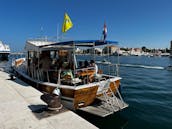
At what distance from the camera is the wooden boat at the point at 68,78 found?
6926 mm

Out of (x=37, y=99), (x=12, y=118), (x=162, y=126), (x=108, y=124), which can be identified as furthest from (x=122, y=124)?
(x=12, y=118)

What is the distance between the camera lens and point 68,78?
770 centimetres

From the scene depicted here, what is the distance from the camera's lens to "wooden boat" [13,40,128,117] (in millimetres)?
6926

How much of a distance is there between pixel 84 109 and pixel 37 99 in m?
2.08

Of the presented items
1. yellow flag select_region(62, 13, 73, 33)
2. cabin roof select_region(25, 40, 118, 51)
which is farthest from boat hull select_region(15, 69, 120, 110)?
yellow flag select_region(62, 13, 73, 33)

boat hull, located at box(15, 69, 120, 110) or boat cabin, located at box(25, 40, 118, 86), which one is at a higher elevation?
boat cabin, located at box(25, 40, 118, 86)

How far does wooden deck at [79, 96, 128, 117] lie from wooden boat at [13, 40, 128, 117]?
0.27 ft

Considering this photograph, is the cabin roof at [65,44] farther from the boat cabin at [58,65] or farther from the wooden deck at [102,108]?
the wooden deck at [102,108]

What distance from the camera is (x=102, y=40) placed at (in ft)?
25.6

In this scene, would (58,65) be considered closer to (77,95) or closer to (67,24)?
(67,24)

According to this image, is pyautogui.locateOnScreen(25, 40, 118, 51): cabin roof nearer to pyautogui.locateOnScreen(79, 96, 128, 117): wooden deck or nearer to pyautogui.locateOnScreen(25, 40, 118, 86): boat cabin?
pyautogui.locateOnScreen(25, 40, 118, 86): boat cabin

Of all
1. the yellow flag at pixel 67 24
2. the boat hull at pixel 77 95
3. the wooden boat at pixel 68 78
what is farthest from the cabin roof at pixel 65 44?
the boat hull at pixel 77 95

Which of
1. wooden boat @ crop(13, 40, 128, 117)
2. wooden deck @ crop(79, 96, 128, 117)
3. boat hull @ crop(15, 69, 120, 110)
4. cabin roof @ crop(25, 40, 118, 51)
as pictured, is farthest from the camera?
cabin roof @ crop(25, 40, 118, 51)

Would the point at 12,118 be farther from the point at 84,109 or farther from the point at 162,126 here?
the point at 162,126
